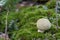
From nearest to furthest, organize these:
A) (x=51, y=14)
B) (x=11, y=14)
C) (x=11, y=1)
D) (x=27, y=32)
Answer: (x=11, y=1), (x=27, y=32), (x=51, y=14), (x=11, y=14)

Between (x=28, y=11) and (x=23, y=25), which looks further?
(x=28, y=11)

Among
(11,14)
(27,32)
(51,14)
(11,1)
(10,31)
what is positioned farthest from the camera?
(11,14)

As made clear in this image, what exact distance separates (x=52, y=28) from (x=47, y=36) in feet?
0.52

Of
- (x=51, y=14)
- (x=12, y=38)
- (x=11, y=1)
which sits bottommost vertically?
(x=12, y=38)

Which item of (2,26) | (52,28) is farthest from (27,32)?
(2,26)

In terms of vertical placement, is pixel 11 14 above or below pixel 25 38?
above

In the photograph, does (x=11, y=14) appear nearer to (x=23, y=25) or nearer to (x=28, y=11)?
(x=28, y=11)

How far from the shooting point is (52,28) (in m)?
2.31

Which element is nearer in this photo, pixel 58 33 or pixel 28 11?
pixel 58 33

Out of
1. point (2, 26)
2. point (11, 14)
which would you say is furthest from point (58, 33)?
point (11, 14)

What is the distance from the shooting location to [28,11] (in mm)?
2904

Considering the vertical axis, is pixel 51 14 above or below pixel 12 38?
above

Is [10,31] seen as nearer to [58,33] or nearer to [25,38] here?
[25,38]

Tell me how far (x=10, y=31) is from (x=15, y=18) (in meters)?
0.31
